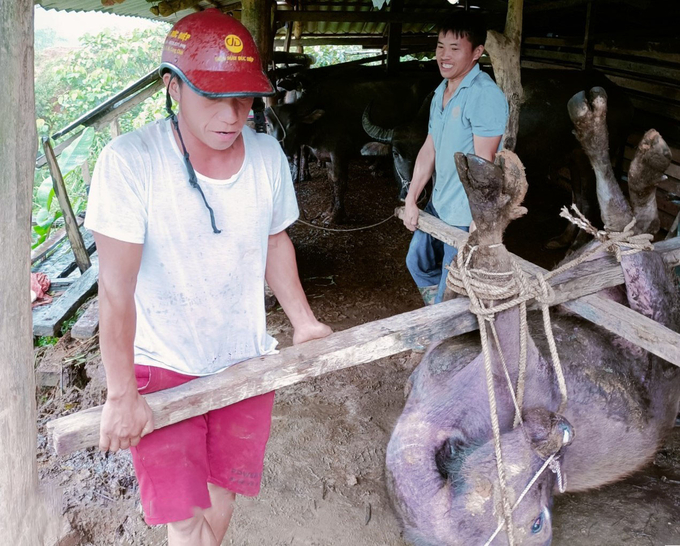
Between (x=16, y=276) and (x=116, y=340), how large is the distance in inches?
11.7

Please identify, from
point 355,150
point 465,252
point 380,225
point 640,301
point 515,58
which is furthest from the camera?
point 355,150

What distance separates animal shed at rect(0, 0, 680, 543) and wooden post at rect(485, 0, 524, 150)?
74.1 inches

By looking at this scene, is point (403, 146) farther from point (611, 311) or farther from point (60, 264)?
point (611, 311)

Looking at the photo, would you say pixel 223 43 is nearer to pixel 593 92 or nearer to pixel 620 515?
pixel 593 92

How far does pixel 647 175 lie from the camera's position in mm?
2941

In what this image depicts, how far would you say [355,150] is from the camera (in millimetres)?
7898

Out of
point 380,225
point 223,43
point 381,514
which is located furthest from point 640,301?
point 380,225

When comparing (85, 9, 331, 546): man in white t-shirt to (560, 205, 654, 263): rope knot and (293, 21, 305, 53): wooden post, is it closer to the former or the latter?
(560, 205, 654, 263): rope knot

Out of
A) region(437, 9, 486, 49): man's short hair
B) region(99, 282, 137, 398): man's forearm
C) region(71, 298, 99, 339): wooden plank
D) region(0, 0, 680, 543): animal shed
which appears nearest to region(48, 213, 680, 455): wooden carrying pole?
region(99, 282, 137, 398): man's forearm

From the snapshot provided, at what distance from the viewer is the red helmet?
1652mm

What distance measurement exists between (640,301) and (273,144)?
1995 mm

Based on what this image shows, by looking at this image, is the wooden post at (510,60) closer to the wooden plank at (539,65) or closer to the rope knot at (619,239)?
the rope knot at (619,239)

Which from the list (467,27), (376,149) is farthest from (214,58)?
(376,149)

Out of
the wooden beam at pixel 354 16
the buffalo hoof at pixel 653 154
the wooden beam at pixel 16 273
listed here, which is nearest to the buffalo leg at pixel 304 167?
the wooden beam at pixel 354 16
